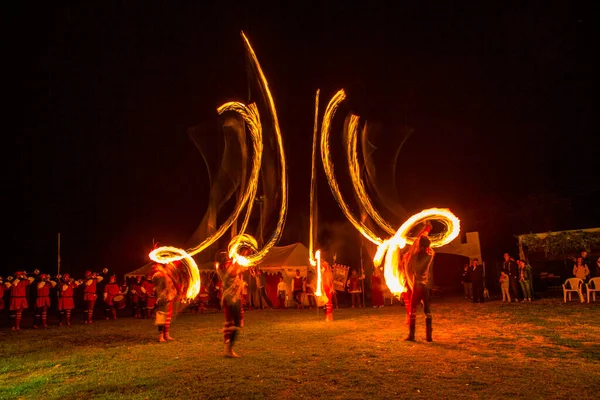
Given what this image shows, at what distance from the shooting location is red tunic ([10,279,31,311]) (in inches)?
627

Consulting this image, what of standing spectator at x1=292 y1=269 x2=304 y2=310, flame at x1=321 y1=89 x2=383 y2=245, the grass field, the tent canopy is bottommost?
the grass field

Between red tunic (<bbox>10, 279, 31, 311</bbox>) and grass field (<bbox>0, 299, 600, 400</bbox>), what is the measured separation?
264cm

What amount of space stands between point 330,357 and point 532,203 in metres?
27.3

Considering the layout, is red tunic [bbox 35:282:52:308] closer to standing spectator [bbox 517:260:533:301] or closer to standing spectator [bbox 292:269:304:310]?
standing spectator [bbox 292:269:304:310]

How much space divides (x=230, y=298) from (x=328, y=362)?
219 centimetres

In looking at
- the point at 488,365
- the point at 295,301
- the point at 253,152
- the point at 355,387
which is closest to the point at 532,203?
the point at 295,301

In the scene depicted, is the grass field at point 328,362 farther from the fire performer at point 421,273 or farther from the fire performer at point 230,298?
the fire performer at point 421,273

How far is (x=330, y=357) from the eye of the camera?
854cm

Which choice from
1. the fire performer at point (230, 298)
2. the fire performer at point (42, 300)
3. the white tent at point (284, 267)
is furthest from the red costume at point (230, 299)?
the white tent at point (284, 267)

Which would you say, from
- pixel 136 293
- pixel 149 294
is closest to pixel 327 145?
pixel 149 294

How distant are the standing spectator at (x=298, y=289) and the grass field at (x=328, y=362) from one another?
26.6ft

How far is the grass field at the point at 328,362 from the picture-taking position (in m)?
6.26

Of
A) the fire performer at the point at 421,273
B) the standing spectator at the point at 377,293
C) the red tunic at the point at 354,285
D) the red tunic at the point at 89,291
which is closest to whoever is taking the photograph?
the fire performer at the point at 421,273

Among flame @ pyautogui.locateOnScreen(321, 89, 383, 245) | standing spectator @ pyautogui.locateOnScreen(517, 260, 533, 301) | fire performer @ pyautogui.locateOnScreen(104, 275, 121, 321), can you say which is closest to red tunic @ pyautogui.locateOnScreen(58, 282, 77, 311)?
fire performer @ pyautogui.locateOnScreen(104, 275, 121, 321)
